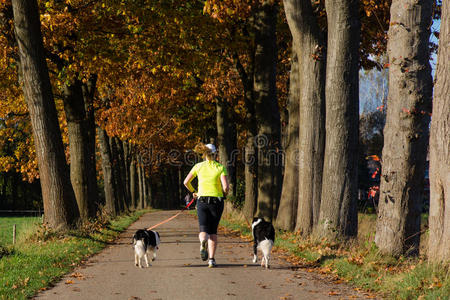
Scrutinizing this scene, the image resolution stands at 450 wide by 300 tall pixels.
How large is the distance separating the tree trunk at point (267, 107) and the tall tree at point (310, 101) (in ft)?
16.9

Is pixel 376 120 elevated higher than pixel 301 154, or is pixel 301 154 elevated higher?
pixel 376 120

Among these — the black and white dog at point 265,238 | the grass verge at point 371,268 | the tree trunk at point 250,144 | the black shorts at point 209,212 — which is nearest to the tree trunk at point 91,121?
the tree trunk at point 250,144

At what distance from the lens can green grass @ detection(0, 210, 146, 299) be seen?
8.25 m

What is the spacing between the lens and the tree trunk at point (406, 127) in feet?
30.3

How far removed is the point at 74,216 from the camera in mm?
15125

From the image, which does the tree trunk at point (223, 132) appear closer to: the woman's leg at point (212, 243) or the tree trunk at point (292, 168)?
the tree trunk at point (292, 168)

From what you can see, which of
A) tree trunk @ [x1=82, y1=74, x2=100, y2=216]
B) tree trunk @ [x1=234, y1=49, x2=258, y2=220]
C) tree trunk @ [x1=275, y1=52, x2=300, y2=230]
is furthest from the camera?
tree trunk @ [x1=234, y1=49, x2=258, y2=220]

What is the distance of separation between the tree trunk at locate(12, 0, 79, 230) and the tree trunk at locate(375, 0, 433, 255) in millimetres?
8444

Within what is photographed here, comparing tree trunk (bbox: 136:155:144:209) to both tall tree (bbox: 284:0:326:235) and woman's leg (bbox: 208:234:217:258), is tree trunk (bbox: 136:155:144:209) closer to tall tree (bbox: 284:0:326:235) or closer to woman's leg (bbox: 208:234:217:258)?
tall tree (bbox: 284:0:326:235)

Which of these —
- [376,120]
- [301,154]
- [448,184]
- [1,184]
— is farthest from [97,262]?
[1,184]

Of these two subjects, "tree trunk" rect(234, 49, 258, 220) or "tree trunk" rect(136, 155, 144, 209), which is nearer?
"tree trunk" rect(234, 49, 258, 220)

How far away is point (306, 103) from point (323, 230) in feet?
11.2

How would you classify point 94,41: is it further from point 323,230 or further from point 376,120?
point 376,120

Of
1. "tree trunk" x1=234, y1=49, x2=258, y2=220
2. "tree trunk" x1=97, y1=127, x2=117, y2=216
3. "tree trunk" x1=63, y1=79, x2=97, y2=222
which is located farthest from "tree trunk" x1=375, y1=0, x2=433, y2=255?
"tree trunk" x1=97, y1=127, x2=117, y2=216
